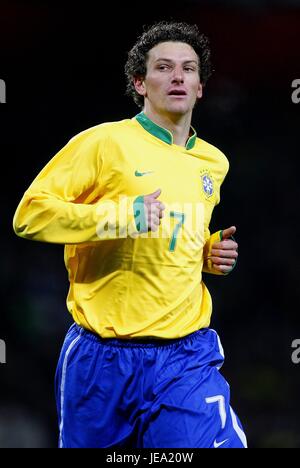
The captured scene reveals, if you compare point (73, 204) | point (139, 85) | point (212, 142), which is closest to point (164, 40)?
point (139, 85)

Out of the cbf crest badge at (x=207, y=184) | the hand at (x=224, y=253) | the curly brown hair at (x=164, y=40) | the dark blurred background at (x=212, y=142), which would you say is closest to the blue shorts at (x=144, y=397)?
the hand at (x=224, y=253)

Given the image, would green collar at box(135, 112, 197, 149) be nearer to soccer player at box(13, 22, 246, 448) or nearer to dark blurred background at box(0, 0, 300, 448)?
soccer player at box(13, 22, 246, 448)

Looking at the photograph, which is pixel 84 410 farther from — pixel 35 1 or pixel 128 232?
pixel 35 1

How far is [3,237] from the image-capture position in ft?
19.6

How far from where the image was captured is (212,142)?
612 centimetres

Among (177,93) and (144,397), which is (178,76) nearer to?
(177,93)

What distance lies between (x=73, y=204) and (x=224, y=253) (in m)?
0.67

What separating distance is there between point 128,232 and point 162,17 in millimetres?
3390

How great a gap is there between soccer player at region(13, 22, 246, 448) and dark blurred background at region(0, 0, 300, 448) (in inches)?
97.9

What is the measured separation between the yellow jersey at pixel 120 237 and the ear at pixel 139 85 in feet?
0.86

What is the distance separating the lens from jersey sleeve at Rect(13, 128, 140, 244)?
302cm

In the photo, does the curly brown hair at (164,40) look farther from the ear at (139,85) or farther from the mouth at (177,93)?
the mouth at (177,93)

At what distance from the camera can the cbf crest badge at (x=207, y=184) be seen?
3.40m

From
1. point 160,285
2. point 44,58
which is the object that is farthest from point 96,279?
point 44,58
